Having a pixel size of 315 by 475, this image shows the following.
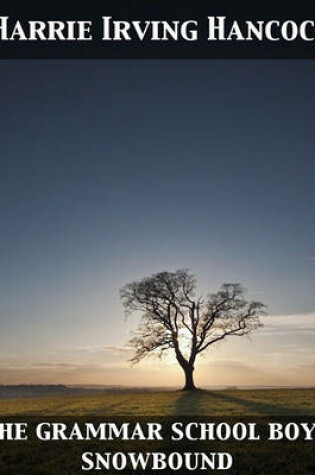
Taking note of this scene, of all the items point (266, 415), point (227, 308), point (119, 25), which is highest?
point (119, 25)

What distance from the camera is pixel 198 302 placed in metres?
42.5

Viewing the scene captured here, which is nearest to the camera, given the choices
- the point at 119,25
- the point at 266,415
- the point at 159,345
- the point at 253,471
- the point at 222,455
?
the point at 253,471

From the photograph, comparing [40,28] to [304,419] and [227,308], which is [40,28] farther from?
[227,308]

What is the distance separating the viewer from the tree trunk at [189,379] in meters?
40.8

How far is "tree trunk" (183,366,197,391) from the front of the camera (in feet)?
134

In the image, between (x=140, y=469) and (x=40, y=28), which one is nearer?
(x=140, y=469)

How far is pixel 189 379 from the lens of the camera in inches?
1626

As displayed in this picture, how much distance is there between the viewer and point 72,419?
1753 cm

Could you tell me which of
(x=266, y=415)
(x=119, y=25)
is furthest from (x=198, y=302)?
(x=119, y=25)

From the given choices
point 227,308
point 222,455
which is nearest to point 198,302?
point 227,308

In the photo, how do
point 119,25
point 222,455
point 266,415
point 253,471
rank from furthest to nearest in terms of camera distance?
point 266,415 → point 119,25 → point 222,455 → point 253,471

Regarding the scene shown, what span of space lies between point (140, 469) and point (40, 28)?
13.6m

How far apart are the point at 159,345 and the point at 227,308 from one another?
6.15 metres

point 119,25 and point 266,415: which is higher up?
point 119,25
